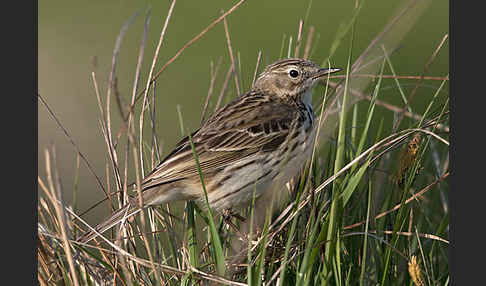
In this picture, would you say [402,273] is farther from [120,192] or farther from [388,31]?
[120,192]

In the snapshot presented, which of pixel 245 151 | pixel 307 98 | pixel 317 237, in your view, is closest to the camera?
pixel 317 237

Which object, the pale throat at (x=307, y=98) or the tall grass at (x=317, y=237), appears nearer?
the tall grass at (x=317, y=237)

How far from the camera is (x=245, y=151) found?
450cm

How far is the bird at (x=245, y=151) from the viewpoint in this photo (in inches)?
167

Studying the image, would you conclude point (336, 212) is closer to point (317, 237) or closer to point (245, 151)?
point (317, 237)

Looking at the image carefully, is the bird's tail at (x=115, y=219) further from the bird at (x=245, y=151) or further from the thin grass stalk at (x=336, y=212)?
the thin grass stalk at (x=336, y=212)

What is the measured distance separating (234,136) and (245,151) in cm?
13

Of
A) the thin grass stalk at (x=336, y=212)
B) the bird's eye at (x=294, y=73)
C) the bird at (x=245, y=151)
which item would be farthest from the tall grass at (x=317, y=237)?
the bird's eye at (x=294, y=73)

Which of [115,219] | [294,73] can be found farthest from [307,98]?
[115,219]

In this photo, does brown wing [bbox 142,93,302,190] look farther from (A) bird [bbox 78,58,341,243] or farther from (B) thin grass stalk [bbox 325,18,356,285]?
(B) thin grass stalk [bbox 325,18,356,285]

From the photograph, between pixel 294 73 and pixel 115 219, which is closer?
pixel 115 219

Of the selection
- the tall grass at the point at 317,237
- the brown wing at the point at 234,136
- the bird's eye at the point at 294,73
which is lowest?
the tall grass at the point at 317,237

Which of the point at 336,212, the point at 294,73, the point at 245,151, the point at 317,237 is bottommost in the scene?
the point at 317,237

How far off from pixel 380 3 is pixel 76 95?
5.53 metres
